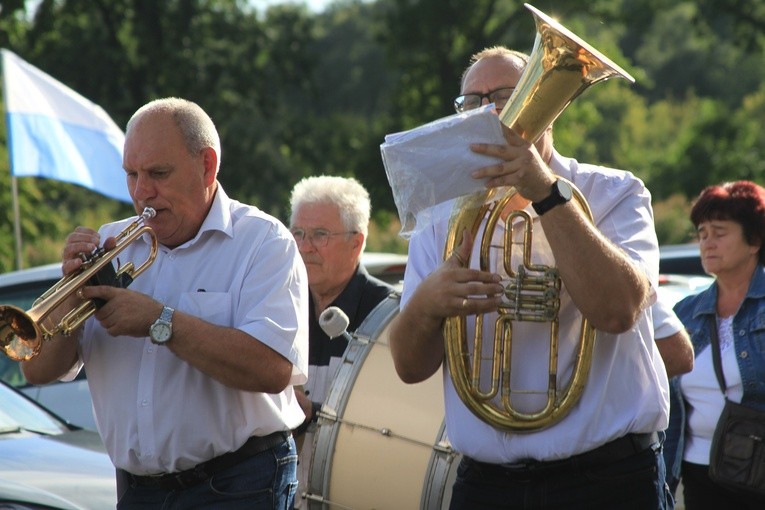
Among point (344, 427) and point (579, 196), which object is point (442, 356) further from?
point (344, 427)

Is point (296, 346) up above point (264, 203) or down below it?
below

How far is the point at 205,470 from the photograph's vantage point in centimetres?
379

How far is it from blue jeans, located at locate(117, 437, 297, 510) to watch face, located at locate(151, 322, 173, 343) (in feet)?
1.59

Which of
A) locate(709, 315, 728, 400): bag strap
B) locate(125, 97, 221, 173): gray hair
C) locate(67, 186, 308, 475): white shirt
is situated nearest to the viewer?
locate(67, 186, 308, 475): white shirt

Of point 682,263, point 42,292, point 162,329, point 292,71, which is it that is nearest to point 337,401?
point 162,329

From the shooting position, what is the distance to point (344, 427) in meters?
4.66

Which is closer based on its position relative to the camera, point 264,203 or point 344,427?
point 344,427

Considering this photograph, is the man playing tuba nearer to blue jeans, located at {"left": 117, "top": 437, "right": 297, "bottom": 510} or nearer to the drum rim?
blue jeans, located at {"left": 117, "top": 437, "right": 297, "bottom": 510}

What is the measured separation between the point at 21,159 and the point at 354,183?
18.4 feet

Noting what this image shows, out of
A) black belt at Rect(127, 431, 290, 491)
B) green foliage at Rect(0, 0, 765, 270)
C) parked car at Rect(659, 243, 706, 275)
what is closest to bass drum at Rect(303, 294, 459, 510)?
black belt at Rect(127, 431, 290, 491)

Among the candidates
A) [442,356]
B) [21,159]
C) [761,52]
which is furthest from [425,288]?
[761,52]

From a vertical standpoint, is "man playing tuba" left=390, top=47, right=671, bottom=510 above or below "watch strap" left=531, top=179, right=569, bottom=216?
below

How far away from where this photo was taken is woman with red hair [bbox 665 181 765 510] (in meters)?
5.20

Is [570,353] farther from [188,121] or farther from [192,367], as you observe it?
[188,121]
